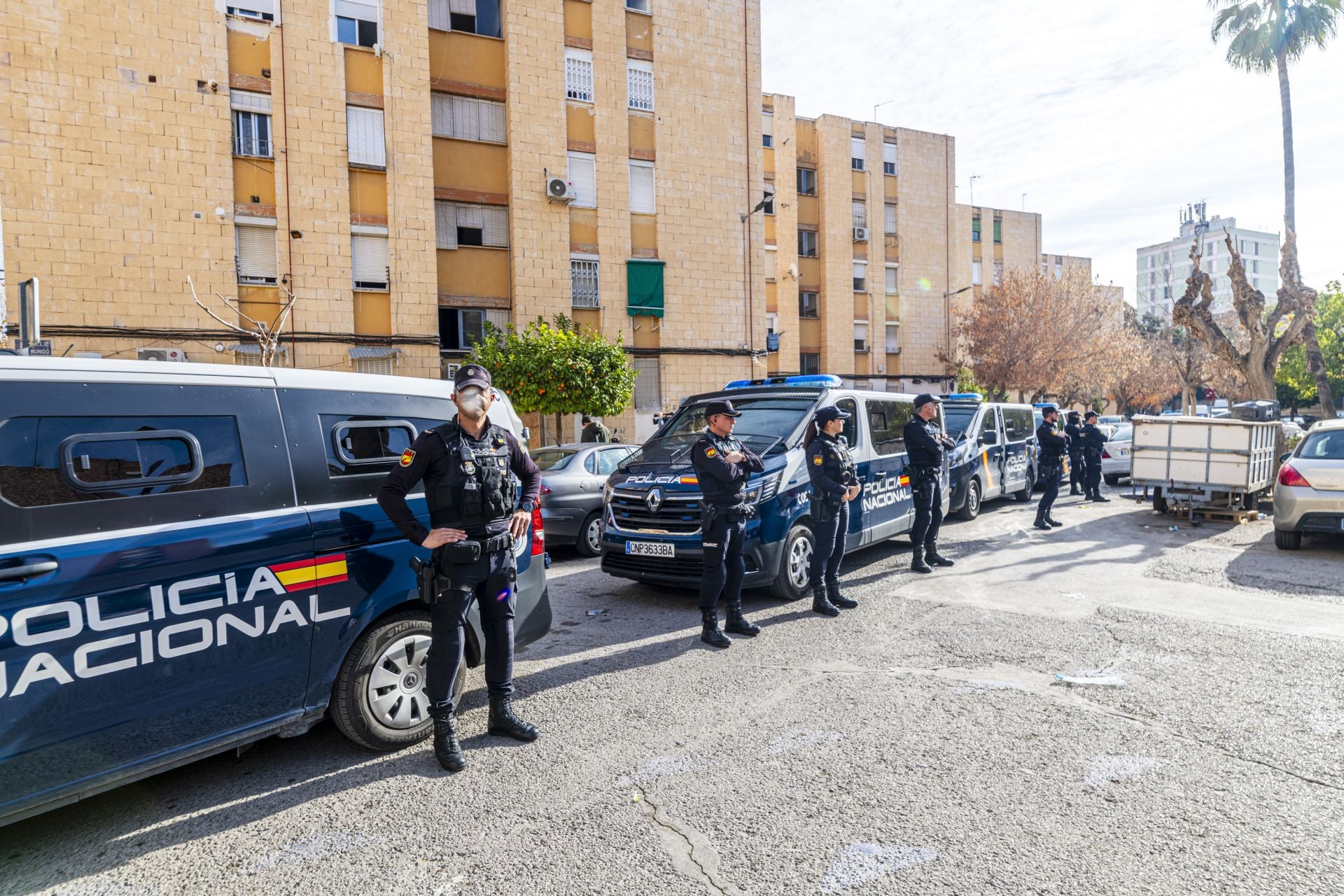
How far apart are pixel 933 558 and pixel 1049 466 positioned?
13.0 feet

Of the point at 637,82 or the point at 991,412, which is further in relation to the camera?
the point at 637,82

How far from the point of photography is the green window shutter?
72.5 feet

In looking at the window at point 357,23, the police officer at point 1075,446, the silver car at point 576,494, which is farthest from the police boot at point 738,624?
the window at point 357,23

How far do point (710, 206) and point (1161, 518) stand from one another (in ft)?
52.1

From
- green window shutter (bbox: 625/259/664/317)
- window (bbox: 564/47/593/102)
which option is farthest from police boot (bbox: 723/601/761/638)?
window (bbox: 564/47/593/102)

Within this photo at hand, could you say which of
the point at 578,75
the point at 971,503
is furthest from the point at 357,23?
the point at 971,503

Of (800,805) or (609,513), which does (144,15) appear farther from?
(800,805)

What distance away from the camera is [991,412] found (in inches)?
494

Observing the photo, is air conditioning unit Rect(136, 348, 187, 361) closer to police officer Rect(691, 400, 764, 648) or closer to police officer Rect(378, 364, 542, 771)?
police officer Rect(691, 400, 764, 648)

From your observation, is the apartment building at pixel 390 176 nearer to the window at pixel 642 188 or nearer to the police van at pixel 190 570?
the window at pixel 642 188

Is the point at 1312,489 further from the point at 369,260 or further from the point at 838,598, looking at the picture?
the point at 369,260

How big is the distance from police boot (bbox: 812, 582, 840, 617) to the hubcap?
11.7ft

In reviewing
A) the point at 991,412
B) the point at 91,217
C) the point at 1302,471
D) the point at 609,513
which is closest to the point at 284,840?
the point at 609,513

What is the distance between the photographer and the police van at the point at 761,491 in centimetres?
646
